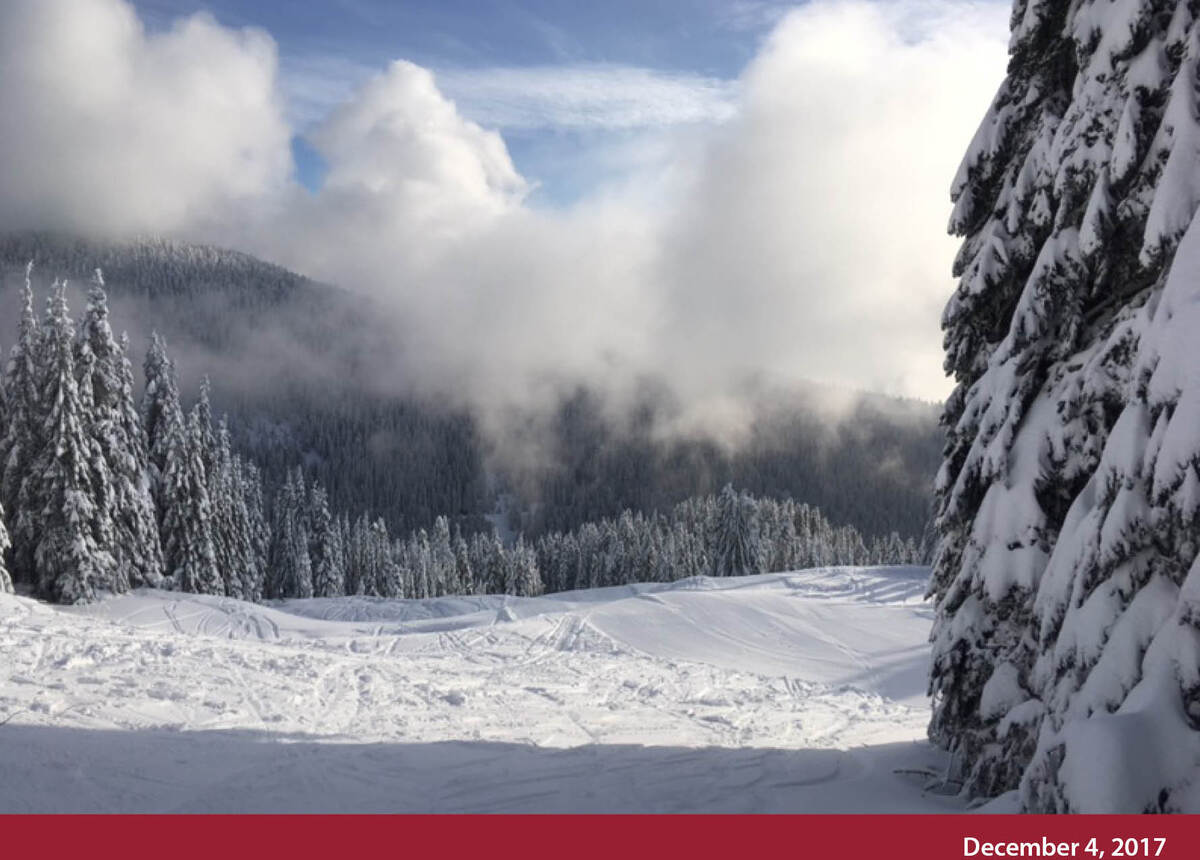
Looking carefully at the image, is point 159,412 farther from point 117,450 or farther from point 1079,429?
point 1079,429

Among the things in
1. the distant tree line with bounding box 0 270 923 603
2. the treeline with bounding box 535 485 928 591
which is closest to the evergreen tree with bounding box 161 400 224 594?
the distant tree line with bounding box 0 270 923 603

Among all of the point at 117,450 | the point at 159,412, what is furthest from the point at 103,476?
the point at 159,412

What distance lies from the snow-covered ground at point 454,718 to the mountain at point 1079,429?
107 inches

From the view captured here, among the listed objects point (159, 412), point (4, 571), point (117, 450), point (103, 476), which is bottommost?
point (4, 571)

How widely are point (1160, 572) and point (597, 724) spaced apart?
1103 centimetres

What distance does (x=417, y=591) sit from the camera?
87.7 m

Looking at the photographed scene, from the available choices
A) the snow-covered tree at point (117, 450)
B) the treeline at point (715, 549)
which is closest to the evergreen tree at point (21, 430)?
the snow-covered tree at point (117, 450)

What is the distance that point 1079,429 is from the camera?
22.0ft
